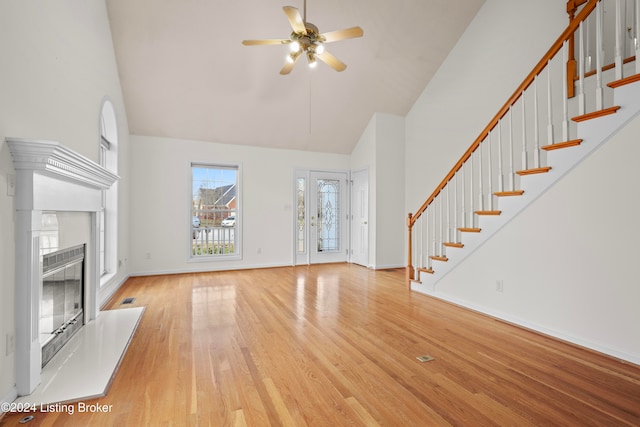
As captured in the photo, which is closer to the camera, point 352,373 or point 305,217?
point 352,373

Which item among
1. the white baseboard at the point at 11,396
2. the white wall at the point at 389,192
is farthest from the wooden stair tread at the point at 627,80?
the white baseboard at the point at 11,396

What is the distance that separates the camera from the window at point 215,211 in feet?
20.1

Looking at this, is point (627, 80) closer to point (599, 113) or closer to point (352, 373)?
point (599, 113)

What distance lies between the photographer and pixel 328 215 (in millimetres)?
7113

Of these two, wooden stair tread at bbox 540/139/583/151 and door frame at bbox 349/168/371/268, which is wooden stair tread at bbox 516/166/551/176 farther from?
door frame at bbox 349/168/371/268

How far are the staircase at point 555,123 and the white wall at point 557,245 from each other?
4.7 inches

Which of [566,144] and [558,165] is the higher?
[566,144]

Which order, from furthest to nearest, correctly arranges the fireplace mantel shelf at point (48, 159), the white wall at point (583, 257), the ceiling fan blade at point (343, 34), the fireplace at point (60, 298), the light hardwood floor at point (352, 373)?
the ceiling fan blade at point (343, 34), the white wall at point (583, 257), the fireplace at point (60, 298), the fireplace mantel shelf at point (48, 159), the light hardwood floor at point (352, 373)

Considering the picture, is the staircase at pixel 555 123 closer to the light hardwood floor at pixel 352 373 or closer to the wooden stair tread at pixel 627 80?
the wooden stair tread at pixel 627 80

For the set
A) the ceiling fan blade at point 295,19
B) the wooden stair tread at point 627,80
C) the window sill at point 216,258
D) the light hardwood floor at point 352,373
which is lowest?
the light hardwood floor at point 352,373

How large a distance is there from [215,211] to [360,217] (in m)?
3.11

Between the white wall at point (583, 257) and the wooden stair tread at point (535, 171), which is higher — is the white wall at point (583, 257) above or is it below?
below

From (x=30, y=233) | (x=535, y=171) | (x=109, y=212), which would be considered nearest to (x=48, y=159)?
(x=30, y=233)

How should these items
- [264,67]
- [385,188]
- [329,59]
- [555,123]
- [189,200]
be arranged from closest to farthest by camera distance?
[329,59]
[555,123]
[264,67]
[189,200]
[385,188]
